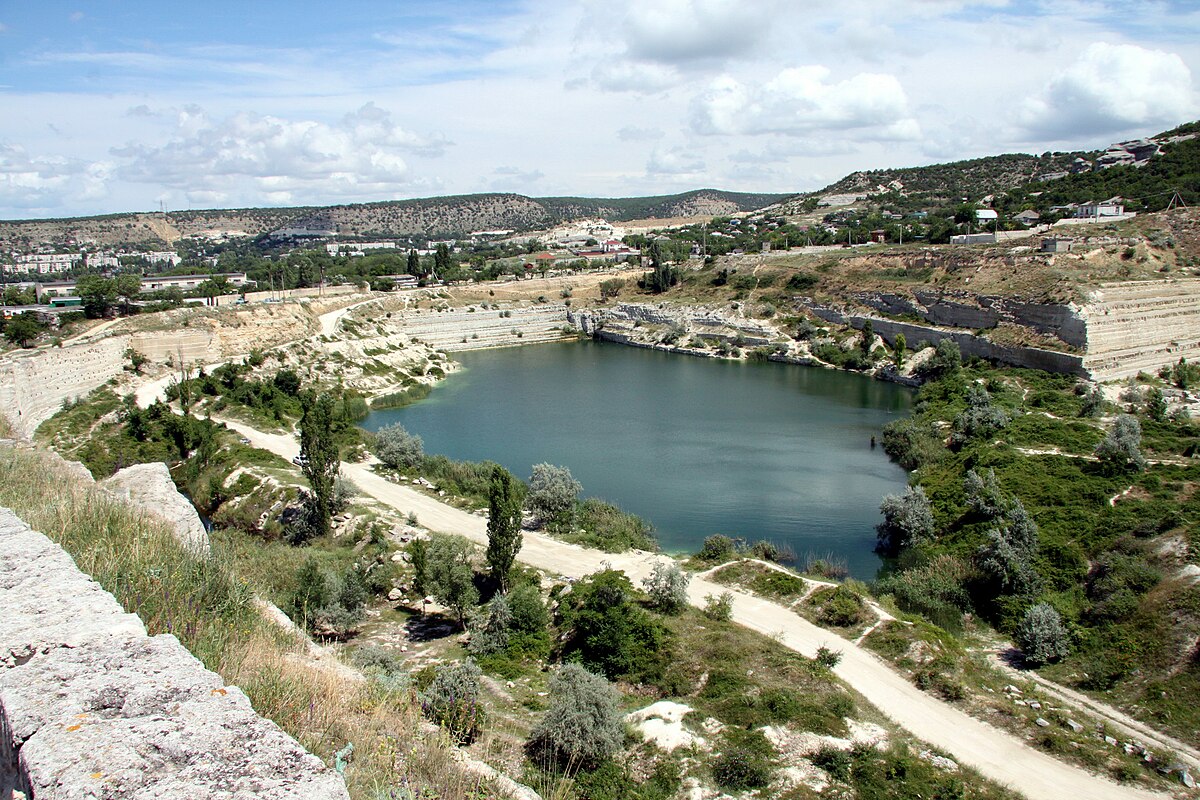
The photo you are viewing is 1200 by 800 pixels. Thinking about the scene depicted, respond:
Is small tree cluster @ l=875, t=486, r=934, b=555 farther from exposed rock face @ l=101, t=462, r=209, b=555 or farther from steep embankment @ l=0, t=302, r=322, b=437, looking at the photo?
steep embankment @ l=0, t=302, r=322, b=437

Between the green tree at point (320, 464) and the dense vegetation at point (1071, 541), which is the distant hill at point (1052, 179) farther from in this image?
the green tree at point (320, 464)

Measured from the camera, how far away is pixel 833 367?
45688mm

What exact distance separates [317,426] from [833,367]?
110 feet

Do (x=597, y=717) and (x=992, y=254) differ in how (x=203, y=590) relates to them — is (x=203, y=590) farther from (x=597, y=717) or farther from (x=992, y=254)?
(x=992, y=254)

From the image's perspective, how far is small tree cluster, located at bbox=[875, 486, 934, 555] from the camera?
1936 centimetres

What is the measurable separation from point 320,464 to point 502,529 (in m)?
5.89

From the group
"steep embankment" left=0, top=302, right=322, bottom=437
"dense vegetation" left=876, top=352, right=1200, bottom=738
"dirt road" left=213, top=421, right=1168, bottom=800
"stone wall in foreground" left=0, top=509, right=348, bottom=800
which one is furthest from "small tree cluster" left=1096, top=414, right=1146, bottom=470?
"steep embankment" left=0, top=302, right=322, bottom=437

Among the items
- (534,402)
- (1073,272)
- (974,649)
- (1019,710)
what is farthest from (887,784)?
(1073,272)

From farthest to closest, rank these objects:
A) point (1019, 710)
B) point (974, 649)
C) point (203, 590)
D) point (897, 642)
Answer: point (974, 649)
point (897, 642)
point (1019, 710)
point (203, 590)

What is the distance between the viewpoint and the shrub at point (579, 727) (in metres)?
9.56

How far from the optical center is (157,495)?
31.4 feet

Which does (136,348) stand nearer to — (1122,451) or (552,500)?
(552,500)

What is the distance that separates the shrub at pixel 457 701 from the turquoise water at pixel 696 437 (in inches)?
378

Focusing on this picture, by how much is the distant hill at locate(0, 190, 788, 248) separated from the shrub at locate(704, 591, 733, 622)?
131403 millimetres
